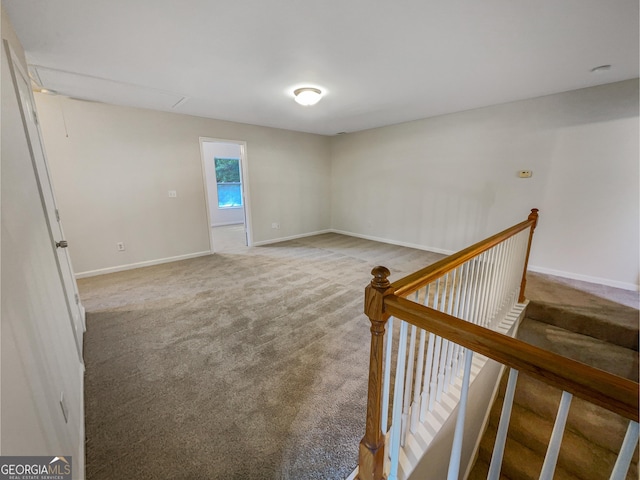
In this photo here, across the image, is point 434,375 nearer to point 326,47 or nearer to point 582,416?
point 582,416

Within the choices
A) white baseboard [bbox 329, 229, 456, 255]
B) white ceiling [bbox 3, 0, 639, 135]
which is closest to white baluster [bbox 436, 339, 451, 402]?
white ceiling [bbox 3, 0, 639, 135]

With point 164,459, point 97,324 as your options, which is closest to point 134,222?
point 97,324

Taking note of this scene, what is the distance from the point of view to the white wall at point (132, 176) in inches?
132

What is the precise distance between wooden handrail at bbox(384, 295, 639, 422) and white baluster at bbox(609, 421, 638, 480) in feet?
0.22

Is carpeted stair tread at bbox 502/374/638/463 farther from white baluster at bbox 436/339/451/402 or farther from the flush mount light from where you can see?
the flush mount light

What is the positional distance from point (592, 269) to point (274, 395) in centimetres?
416

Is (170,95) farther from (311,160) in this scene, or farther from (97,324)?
(311,160)

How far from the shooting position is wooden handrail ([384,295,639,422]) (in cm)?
54

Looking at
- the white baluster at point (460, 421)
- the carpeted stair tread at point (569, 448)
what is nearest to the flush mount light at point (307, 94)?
the white baluster at point (460, 421)

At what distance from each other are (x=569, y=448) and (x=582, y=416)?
0.34 meters

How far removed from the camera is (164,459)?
4.24 feet

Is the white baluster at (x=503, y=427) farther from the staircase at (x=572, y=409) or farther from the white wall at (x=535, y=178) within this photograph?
the white wall at (x=535, y=178)

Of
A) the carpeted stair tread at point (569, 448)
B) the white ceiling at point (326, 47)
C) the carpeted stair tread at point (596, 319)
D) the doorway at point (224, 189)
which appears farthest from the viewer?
the doorway at point (224, 189)

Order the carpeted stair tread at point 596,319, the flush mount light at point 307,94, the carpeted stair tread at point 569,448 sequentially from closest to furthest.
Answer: the carpeted stair tread at point 569,448 → the carpeted stair tread at point 596,319 → the flush mount light at point 307,94
